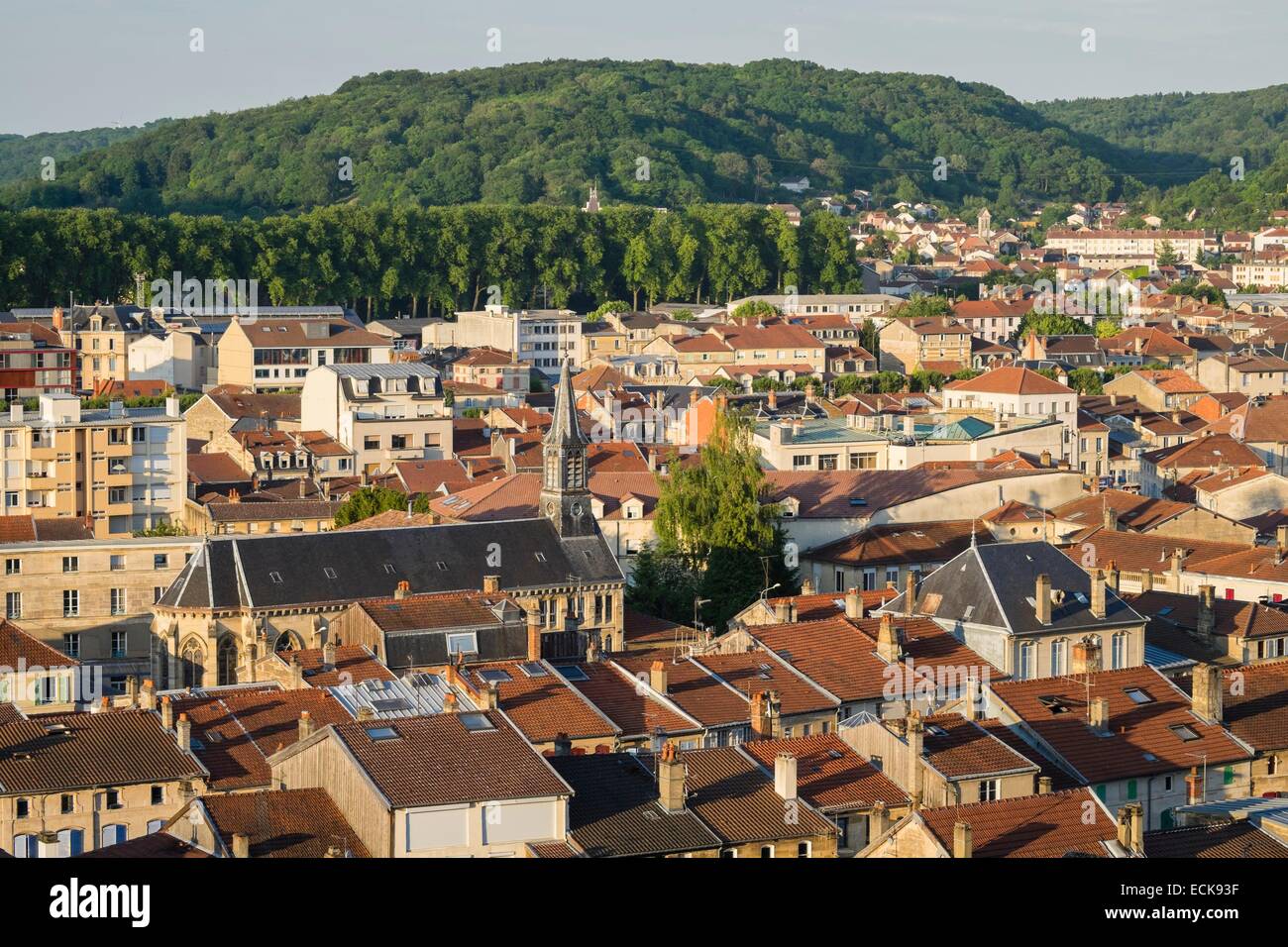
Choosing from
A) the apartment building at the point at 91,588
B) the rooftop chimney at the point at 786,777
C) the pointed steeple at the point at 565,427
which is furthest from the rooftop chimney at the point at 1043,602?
the apartment building at the point at 91,588

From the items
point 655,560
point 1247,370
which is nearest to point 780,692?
point 655,560

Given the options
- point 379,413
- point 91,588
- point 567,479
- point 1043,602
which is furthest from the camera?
point 379,413

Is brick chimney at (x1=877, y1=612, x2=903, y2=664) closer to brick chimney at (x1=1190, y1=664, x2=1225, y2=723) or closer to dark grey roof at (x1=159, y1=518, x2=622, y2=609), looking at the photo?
brick chimney at (x1=1190, y1=664, x2=1225, y2=723)

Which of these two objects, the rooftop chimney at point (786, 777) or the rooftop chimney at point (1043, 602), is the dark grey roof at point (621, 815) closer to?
the rooftop chimney at point (786, 777)

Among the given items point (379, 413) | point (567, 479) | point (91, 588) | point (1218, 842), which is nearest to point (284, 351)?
point (379, 413)

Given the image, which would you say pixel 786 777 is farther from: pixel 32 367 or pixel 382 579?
pixel 32 367

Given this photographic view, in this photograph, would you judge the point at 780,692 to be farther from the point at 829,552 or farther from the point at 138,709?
the point at 829,552
